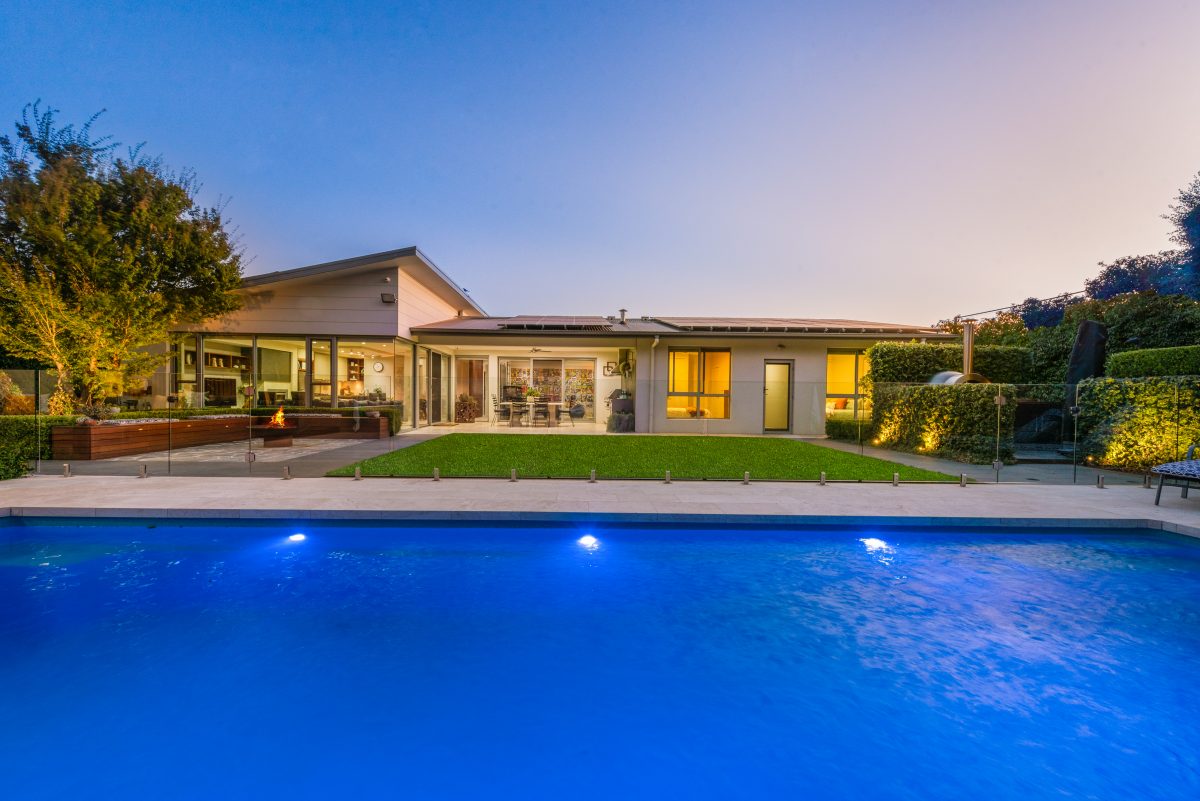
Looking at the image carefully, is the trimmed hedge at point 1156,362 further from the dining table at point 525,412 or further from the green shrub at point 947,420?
the dining table at point 525,412

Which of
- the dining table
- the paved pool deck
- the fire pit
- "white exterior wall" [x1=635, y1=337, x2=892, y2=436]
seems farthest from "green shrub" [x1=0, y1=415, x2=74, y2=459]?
"white exterior wall" [x1=635, y1=337, x2=892, y2=436]

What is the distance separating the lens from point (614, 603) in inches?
162

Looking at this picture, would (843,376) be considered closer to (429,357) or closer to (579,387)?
(579,387)

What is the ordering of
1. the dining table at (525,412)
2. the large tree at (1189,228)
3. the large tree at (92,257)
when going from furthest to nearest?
the dining table at (525,412) → the large tree at (1189,228) → the large tree at (92,257)

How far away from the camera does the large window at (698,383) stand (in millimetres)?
14430

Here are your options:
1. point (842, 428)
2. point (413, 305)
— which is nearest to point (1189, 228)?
point (842, 428)

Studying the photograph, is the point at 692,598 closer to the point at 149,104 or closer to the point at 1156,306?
the point at 1156,306

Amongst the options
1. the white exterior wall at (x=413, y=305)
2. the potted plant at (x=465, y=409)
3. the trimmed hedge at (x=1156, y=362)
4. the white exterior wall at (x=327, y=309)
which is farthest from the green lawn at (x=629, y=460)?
the trimmed hedge at (x=1156, y=362)

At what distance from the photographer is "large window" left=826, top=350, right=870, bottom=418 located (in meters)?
14.8

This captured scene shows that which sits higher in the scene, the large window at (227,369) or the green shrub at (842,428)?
the large window at (227,369)

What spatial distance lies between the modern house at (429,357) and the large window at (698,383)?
0.10 ft

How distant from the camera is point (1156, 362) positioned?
32.3ft

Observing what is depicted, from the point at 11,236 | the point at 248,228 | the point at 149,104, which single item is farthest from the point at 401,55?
the point at 248,228

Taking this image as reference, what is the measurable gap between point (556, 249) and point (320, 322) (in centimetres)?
1239
